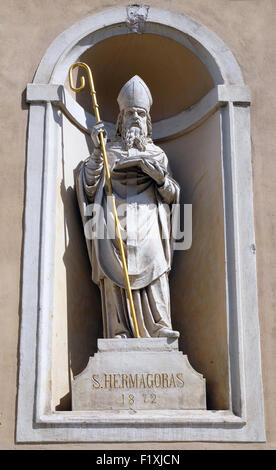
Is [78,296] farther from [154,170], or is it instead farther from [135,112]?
[135,112]

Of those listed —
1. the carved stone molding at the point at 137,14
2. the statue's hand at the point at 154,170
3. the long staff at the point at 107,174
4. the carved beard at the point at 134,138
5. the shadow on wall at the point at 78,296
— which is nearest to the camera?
the long staff at the point at 107,174

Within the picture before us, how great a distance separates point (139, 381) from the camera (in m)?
5.74

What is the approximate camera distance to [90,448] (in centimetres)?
546

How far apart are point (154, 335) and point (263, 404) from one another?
2.81ft

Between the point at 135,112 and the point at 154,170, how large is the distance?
605mm

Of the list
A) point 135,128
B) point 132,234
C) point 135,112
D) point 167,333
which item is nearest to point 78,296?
point 132,234

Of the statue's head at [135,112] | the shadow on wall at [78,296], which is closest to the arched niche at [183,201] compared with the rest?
the shadow on wall at [78,296]

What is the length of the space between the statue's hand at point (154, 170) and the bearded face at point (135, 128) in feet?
1.01

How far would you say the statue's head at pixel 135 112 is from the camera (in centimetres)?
669

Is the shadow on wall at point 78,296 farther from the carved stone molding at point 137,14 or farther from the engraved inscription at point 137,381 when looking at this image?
the carved stone molding at point 137,14

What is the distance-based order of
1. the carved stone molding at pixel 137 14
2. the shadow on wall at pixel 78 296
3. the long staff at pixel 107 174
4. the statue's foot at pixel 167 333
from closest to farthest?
1. the statue's foot at pixel 167 333
2. the long staff at pixel 107 174
3. the shadow on wall at pixel 78 296
4. the carved stone molding at pixel 137 14

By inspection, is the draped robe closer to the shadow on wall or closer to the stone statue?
the stone statue
